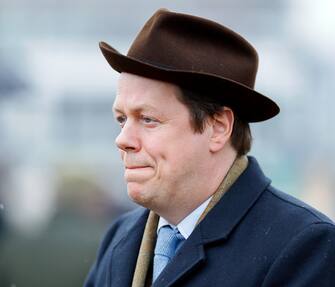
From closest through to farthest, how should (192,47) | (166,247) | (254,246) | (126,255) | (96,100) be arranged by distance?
(254,246) → (192,47) → (166,247) → (126,255) → (96,100)

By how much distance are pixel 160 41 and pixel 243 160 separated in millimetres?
530

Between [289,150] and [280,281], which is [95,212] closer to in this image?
[289,150]

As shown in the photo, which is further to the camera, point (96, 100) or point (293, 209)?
point (96, 100)

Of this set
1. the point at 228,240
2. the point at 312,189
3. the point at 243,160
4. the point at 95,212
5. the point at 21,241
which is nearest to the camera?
the point at 228,240

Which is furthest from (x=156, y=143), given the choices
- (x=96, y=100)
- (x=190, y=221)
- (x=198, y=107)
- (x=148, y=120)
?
(x=96, y=100)

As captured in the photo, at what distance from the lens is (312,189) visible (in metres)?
12.5

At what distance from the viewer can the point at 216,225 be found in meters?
3.07

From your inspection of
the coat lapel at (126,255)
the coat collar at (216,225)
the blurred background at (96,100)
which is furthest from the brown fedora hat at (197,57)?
the blurred background at (96,100)

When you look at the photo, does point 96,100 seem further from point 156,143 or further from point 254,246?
point 254,246

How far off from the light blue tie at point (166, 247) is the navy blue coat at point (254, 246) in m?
0.11

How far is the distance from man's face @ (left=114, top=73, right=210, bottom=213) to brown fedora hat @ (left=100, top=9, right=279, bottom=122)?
66 millimetres

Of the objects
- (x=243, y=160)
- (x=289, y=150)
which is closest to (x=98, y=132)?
(x=289, y=150)

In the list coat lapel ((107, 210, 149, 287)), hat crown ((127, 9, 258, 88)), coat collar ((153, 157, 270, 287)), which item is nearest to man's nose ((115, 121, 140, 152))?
hat crown ((127, 9, 258, 88))

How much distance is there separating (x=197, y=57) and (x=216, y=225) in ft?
1.87
